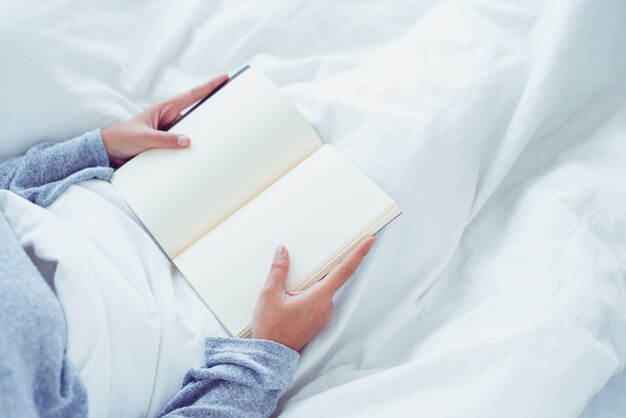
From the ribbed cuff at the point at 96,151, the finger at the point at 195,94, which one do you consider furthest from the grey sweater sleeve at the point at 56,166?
the finger at the point at 195,94

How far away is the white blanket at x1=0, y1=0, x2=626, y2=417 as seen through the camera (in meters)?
0.60

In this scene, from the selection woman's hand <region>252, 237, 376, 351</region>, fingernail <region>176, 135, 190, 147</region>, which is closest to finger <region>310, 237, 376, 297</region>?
woman's hand <region>252, 237, 376, 351</region>

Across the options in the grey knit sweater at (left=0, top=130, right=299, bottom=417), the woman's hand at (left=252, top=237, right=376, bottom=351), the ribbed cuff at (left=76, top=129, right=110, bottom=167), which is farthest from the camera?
the ribbed cuff at (left=76, top=129, right=110, bottom=167)

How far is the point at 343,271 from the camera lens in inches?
25.3

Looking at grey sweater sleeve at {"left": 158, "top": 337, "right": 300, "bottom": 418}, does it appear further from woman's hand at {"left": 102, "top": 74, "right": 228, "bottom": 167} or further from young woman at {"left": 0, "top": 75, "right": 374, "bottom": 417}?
woman's hand at {"left": 102, "top": 74, "right": 228, "bottom": 167}

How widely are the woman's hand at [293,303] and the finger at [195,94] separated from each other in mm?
262

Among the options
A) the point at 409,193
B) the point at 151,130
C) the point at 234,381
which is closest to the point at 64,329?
the point at 234,381

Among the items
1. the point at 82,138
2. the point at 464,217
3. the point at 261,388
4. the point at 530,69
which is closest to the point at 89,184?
the point at 82,138

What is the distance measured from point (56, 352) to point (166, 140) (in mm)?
302

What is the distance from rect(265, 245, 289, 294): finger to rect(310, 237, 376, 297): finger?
0.11 feet

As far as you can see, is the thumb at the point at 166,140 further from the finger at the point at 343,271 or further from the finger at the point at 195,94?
the finger at the point at 343,271

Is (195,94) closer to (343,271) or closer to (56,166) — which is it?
(56,166)

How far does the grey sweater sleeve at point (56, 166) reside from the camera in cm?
71

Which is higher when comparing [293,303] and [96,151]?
[96,151]
